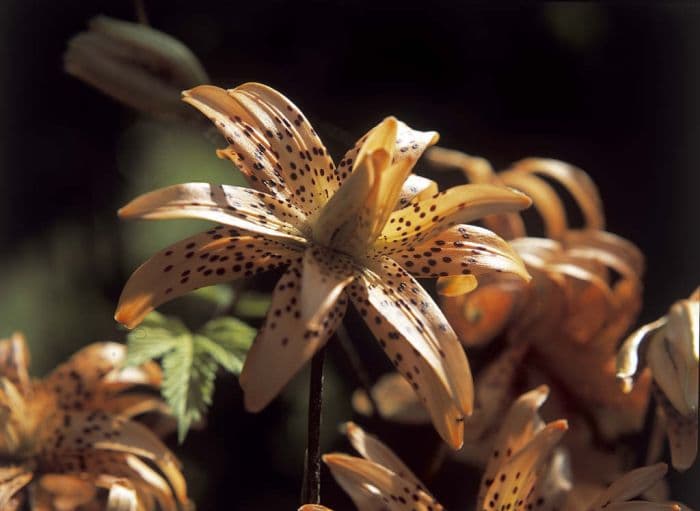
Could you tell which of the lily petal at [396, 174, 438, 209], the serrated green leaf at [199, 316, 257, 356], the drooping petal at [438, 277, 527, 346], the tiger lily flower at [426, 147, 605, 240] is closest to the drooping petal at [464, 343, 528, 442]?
the drooping petal at [438, 277, 527, 346]

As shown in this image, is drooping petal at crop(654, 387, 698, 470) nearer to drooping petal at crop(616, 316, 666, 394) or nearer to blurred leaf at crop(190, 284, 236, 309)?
drooping petal at crop(616, 316, 666, 394)

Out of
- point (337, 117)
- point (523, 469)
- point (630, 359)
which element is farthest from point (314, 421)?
point (337, 117)

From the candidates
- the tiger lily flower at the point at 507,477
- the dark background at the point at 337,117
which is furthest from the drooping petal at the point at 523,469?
the dark background at the point at 337,117

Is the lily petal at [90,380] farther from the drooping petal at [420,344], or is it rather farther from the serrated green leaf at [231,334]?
the drooping petal at [420,344]

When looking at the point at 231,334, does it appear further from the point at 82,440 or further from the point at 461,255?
the point at 461,255

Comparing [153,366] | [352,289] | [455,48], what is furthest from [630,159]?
[352,289]

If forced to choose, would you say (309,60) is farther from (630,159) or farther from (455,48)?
(630,159)
